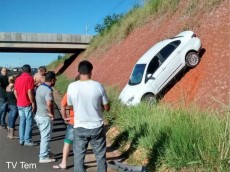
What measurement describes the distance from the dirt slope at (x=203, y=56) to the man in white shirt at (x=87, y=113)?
9.79 ft

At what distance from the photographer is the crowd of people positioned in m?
6.74

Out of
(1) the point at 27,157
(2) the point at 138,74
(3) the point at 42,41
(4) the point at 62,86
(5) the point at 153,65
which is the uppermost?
(3) the point at 42,41

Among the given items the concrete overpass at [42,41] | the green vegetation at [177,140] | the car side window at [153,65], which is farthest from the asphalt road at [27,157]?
the concrete overpass at [42,41]

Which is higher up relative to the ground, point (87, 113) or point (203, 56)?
point (203, 56)

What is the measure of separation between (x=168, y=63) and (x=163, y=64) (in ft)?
0.63

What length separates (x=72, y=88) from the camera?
22.3ft

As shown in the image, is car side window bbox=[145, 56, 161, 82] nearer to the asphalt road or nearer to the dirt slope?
the dirt slope

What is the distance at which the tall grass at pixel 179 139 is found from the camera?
6.39 m

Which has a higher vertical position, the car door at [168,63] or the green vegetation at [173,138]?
the car door at [168,63]

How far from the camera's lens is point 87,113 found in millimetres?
6738

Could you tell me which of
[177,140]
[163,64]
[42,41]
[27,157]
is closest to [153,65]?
[163,64]

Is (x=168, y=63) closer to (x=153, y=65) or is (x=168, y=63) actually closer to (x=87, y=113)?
(x=153, y=65)

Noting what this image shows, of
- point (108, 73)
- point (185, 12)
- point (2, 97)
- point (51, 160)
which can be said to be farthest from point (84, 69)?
point (108, 73)

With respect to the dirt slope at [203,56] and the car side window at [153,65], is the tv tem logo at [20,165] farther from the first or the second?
the car side window at [153,65]
